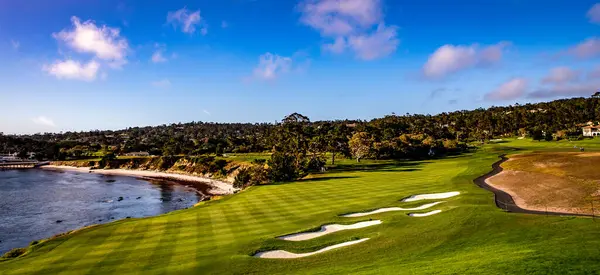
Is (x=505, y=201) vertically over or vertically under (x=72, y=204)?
over

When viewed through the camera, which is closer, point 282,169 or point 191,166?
point 282,169

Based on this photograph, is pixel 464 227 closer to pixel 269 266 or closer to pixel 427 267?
pixel 427 267

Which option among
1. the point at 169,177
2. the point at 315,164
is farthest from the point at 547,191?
the point at 169,177

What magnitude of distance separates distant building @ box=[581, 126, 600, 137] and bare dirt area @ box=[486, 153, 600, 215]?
97289 mm

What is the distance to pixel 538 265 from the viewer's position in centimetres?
1416

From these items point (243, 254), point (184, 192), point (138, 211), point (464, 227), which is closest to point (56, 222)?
point (138, 211)

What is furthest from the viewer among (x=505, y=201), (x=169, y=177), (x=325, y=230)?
(x=169, y=177)

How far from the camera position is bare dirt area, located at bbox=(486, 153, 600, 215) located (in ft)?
99.7

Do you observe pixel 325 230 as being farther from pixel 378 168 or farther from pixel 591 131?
pixel 591 131

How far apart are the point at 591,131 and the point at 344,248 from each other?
507 ft

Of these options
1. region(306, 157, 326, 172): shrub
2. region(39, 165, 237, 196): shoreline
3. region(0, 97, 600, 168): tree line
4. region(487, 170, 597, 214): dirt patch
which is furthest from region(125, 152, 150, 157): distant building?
region(487, 170, 597, 214): dirt patch

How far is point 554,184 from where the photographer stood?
40.5m

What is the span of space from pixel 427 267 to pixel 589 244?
7261mm

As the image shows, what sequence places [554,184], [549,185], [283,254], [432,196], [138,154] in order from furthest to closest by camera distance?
[138,154] < [554,184] < [549,185] < [432,196] < [283,254]
